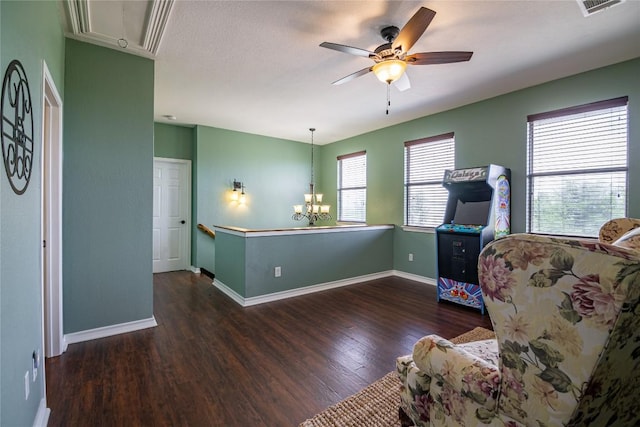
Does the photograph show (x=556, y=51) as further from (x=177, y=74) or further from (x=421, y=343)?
(x=177, y=74)

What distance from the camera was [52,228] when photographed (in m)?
2.39

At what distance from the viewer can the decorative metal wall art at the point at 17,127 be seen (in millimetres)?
1177

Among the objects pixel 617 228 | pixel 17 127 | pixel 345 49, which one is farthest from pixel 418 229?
pixel 17 127

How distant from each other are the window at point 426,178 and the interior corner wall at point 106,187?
385 cm

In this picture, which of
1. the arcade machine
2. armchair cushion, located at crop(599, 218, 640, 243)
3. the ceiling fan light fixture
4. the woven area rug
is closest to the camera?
the woven area rug

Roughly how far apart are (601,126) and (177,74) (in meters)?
4.59

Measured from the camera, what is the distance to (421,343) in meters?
1.29

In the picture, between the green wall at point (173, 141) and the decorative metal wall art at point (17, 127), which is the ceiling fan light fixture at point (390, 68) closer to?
the decorative metal wall art at point (17, 127)

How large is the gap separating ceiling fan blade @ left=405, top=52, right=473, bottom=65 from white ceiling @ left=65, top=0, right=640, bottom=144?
27 centimetres

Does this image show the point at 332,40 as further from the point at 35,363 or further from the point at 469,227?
the point at 35,363

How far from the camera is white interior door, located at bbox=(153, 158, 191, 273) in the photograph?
5297mm

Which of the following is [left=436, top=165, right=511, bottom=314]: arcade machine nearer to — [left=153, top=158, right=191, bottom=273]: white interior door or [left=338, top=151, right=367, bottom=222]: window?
[left=338, top=151, right=367, bottom=222]: window

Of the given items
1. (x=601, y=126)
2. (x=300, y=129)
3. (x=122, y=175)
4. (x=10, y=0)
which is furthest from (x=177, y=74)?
(x=601, y=126)

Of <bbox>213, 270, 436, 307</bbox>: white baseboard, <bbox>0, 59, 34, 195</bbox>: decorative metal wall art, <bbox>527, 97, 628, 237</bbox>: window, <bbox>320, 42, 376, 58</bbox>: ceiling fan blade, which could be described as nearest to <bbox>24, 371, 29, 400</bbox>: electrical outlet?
<bbox>0, 59, 34, 195</bbox>: decorative metal wall art
